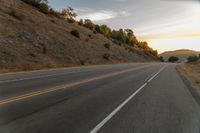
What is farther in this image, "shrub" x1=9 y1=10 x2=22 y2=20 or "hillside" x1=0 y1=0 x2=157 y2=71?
"shrub" x1=9 y1=10 x2=22 y2=20

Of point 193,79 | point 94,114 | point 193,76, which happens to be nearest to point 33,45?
point 193,76

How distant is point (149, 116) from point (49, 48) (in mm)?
36767

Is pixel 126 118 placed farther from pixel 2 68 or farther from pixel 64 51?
pixel 64 51

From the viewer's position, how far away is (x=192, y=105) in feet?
39.3

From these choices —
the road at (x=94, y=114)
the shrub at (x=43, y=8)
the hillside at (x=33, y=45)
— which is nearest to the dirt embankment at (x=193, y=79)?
the road at (x=94, y=114)

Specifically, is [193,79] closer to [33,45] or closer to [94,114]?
[94,114]

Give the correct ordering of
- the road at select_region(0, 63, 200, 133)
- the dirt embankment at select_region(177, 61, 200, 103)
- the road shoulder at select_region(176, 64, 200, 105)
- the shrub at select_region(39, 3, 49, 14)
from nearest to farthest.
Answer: the road at select_region(0, 63, 200, 133), the road shoulder at select_region(176, 64, 200, 105), the dirt embankment at select_region(177, 61, 200, 103), the shrub at select_region(39, 3, 49, 14)

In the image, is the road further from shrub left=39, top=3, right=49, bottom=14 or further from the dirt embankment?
shrub left=39, top=3, right=49, bottom=14

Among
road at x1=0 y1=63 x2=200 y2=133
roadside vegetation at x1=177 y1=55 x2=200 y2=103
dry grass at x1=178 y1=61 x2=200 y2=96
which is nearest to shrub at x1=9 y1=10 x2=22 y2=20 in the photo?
roadside vegetation at x1=177 y1=55 x2=200 y2=103

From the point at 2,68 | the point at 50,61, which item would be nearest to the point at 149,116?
the point at 2,68

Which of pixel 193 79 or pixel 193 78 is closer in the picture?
pixel 193 79

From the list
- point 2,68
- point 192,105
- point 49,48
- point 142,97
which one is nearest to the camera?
point 192,105

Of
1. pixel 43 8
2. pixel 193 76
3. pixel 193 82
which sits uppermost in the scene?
pixel 43 8

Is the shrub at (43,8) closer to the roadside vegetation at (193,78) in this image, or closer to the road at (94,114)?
the roadside vegetation at (193,78)
